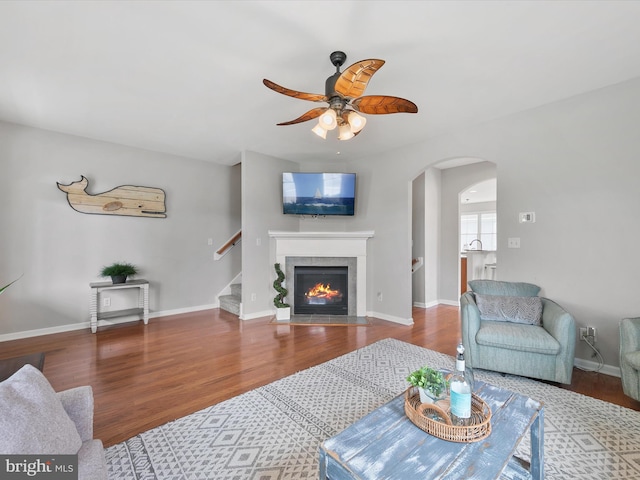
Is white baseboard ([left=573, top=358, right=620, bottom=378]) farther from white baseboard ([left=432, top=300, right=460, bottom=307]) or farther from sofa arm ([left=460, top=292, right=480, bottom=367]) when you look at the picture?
white baseboard ([left=432, top=300, right=460, bottom=307])

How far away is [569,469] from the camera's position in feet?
5.02

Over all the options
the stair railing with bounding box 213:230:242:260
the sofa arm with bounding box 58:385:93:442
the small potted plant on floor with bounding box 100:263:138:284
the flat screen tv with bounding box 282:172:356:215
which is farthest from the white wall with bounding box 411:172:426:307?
the sofa arm with bounding box 58:385:93:442

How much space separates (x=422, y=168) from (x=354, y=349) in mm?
2595

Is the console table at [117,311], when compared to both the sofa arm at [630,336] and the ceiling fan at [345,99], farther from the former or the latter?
the sofa arm at [630,336]

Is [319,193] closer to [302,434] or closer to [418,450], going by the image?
[302,434]

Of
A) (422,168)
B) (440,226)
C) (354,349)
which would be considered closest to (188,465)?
(354,349)

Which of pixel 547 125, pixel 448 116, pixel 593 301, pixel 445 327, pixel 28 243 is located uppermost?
pixel 448 116

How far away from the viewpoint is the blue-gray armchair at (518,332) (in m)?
2.33

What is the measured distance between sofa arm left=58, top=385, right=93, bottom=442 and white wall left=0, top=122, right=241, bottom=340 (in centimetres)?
351

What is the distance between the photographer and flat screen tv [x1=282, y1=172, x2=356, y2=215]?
4660 mm

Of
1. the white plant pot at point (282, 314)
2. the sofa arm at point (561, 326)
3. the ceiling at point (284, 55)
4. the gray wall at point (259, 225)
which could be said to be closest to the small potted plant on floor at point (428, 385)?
the sofa arm at point (561, 326)

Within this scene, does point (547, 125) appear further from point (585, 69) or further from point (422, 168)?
point (422, 168)

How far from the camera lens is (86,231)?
400cm

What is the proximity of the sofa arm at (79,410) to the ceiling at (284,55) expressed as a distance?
216cm
